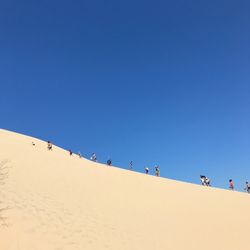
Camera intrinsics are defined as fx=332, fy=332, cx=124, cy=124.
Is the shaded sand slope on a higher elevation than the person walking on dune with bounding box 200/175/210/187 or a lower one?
lower

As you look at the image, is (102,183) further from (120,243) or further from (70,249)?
(70,249)

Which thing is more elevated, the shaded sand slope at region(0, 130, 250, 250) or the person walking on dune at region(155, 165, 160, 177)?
the person walking on dune at region(155, 165, 160, 177)

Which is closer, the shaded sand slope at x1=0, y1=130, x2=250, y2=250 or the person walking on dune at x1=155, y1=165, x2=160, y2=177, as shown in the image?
the shaded sand slope at x1=0, y1=130, x2=250, y2=250

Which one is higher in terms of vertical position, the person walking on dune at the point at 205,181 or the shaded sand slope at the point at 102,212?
the person walking on dune at the point at 205,181

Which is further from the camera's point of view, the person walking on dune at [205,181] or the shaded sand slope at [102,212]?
the person walking on dune at [205,181]

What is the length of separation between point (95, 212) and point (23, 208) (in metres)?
3.32

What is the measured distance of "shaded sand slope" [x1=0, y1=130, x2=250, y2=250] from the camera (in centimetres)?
1236

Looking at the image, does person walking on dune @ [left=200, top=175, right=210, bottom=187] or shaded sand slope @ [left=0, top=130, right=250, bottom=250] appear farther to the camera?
person walking on dune @ [left=200, top=175, right=210, bottom=187]

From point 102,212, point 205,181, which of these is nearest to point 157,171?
point 205,181

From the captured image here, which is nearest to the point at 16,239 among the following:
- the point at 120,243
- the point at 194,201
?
the point at 120,243

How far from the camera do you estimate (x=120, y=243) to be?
12.9m

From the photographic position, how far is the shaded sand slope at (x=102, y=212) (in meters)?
12.4

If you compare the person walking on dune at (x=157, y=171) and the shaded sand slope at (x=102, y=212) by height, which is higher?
the person walking on dune at (x=157, y=171)

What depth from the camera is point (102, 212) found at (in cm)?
1541
